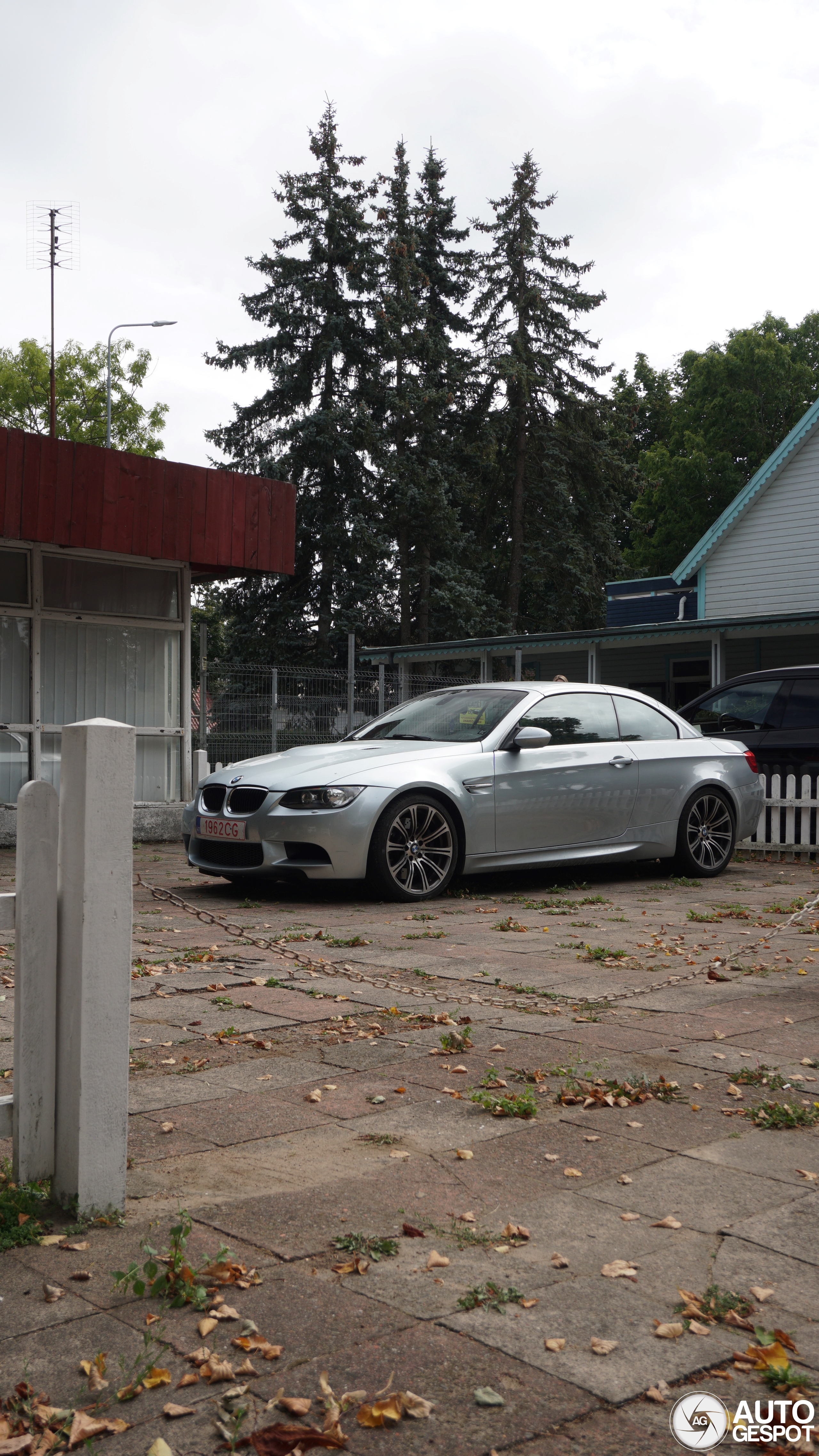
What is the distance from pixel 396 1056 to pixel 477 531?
3957 cm

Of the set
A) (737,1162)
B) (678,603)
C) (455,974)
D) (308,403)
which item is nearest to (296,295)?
(308,403)

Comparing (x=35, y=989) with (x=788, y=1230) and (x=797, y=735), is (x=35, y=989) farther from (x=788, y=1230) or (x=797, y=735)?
(x=797, y=735)

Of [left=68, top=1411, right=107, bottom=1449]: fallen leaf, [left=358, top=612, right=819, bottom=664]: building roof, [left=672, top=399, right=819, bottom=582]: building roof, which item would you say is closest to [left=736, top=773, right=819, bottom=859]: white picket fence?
[left=358, top=612, right=819, bottom=664]: building roof

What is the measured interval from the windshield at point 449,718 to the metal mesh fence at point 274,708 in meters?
4.79

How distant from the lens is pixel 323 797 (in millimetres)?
8492

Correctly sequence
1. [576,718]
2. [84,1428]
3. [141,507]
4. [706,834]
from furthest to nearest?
[141,507]
[706,834]
[576,718]
[84,1428]

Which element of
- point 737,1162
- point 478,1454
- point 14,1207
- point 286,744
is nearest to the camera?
point 478,1454

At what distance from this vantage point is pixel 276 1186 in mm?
3203

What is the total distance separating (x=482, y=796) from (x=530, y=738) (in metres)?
0.59

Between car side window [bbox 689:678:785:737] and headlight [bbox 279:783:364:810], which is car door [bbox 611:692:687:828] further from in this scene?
car side window [bbox 689:678:785:737]

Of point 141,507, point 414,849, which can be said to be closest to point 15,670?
point 141,507

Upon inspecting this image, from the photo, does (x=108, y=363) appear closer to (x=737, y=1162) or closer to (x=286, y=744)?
(x=286, y=744)

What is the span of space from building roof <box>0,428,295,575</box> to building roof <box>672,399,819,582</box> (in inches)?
535

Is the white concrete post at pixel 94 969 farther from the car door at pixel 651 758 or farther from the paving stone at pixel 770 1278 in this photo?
the car door at pixel 651 758
